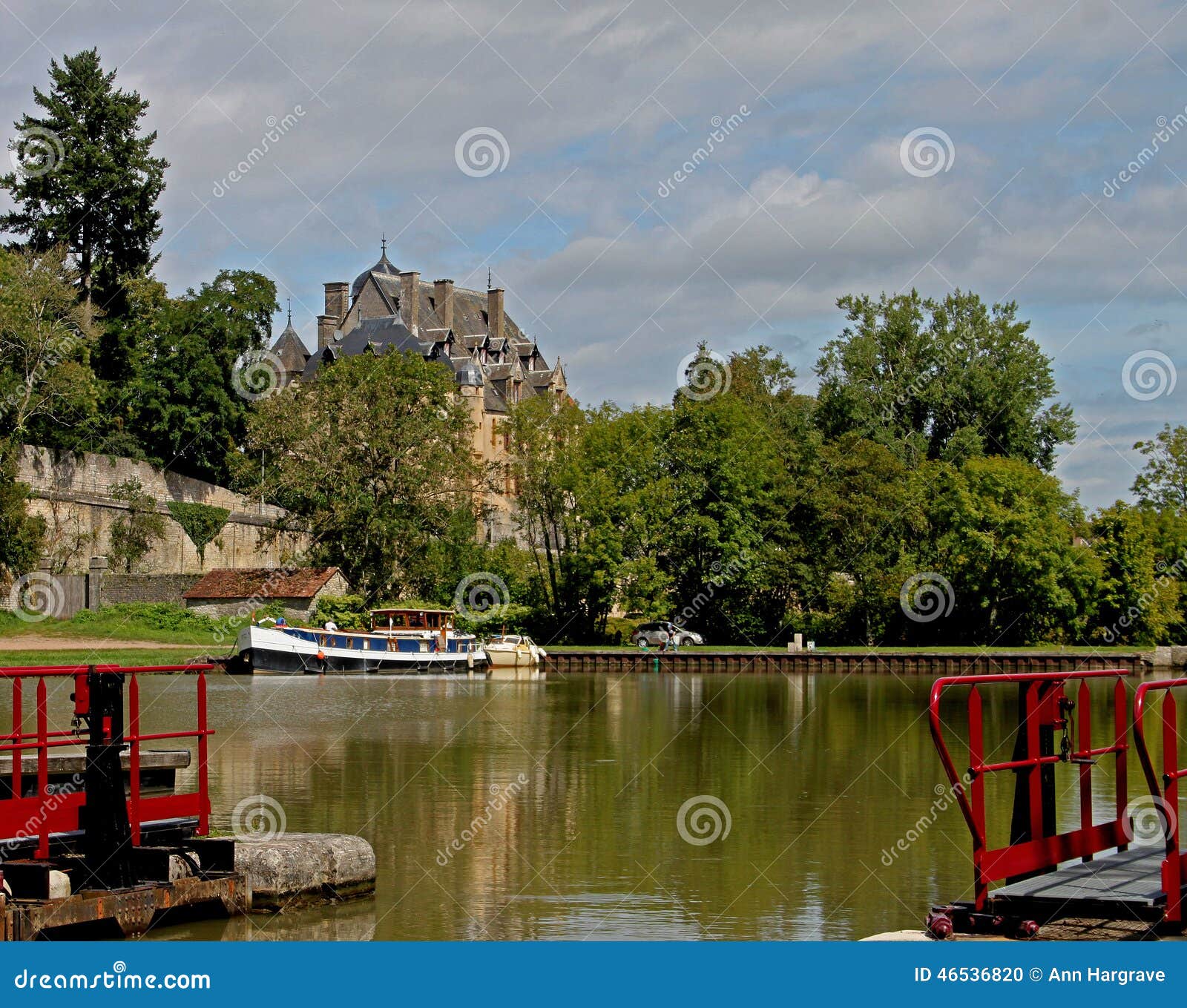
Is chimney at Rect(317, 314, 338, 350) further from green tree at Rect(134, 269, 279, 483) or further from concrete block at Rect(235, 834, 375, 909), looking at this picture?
concrete block at Rect(235, 834, 375, 909)

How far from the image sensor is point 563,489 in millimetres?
69125

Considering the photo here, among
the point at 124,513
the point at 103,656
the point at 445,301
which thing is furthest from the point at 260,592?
the point at 445,301

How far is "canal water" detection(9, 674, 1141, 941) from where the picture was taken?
1280cm

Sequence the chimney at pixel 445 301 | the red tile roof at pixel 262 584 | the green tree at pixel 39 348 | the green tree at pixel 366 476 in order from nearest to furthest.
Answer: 1. the green tree at pixel 39 348
2. the red tile roof at pixel 262 584
3. the green tree at pixel 366 476
4. the chimney at pixel 445 301

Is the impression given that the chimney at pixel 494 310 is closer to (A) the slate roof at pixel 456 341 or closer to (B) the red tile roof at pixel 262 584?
(A) the slate roof at pixel 456 341

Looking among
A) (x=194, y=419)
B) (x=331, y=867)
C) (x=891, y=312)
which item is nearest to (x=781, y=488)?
(x=891, y=312)

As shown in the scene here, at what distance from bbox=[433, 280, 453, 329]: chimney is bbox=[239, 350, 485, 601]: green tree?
51.3 meters

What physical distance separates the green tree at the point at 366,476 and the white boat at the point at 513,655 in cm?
777

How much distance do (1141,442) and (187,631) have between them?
50504 millimetres

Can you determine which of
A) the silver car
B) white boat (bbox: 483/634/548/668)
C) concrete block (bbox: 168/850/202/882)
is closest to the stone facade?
white boat (bbox: 483/634/548/668)

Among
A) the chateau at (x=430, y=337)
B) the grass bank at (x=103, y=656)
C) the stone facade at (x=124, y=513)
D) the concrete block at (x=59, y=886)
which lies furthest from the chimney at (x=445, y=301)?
the concrete block at (x=59, y=886)

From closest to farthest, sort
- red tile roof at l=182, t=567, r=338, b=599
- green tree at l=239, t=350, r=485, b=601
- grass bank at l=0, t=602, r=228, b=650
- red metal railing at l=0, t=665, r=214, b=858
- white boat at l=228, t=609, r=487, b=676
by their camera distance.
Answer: red metal railing at l=0, t=665, r=214, b=858 < white boat at l=228, t=609, r=487, b=676 < grass bank at l=0, t=602, r=228, b=650 < red tile roof at l=182, t=567, r=338, b=599 < green tree at l=239, t=350, r=485, b=601

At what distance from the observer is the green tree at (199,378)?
A: 73.4 m

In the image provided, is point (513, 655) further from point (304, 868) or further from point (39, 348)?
point (304, 868)
